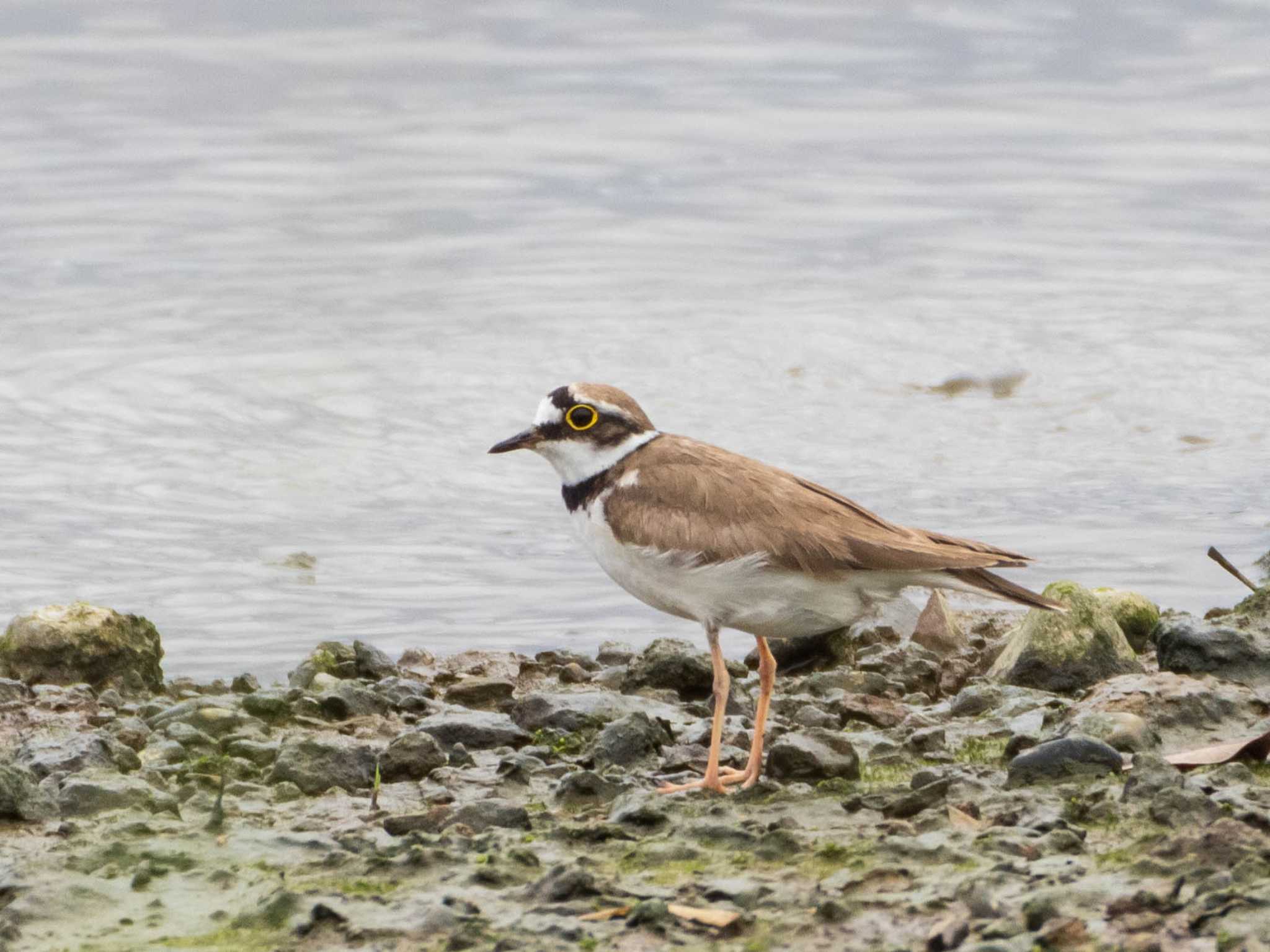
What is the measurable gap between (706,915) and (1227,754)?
99.9 inches

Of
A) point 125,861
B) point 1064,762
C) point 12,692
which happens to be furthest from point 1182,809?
point 12,692

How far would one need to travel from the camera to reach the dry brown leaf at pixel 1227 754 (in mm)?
6355

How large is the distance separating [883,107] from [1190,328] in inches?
439

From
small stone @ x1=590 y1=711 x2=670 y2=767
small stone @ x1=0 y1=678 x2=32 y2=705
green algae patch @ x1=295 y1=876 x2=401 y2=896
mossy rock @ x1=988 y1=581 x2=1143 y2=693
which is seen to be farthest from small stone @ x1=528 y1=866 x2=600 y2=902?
small stone @ x1=0 y1=678 x2=32 y2=705

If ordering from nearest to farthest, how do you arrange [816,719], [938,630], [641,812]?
[641,812]
[816,719]
[938,630]

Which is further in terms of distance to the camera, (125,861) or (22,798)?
(22,798)

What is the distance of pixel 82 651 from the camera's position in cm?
861

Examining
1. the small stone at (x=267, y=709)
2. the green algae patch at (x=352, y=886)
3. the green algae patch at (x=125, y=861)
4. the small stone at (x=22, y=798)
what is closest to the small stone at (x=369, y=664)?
the small stone at (x=267, y=709)

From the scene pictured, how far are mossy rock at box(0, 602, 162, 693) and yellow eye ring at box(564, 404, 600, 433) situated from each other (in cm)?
277

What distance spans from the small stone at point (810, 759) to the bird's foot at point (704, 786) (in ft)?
0.68

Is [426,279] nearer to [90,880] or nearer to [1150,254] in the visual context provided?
[1150,254]

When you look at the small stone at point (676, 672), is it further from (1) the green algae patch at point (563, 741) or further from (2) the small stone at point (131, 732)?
(2) the small stone at point (131, 732)

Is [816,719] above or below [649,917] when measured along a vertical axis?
below

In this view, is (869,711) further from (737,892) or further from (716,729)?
(737,892)
